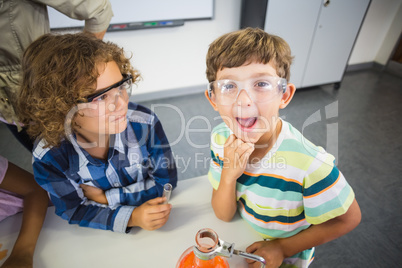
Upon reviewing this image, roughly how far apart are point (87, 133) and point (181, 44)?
226 centimetres

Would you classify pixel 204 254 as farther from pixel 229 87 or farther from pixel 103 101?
pixel 103 101

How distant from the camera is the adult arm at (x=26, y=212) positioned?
2.66ft

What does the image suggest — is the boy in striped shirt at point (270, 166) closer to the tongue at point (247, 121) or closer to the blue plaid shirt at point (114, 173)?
the tongue at point (247, 121)

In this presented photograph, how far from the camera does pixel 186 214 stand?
0.95 meters

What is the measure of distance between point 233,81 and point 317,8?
8.63 ft

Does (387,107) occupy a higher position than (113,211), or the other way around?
(113,211)

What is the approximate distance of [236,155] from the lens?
79 centimetres

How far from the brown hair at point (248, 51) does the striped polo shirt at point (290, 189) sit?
0.71ft

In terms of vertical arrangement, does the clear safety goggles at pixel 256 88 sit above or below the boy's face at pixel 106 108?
above

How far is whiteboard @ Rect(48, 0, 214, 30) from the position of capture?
2.54 meters

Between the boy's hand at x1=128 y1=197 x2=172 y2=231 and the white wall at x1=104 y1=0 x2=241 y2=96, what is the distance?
2305mm

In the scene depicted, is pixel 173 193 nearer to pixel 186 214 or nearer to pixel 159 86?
pixel 186 214

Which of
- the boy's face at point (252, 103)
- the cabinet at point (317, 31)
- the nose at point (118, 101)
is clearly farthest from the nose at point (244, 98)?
the cabinet at point (317, 31)

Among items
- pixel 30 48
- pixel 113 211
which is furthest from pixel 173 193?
pixel 30 48
